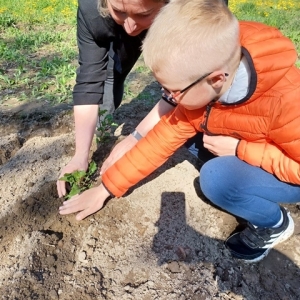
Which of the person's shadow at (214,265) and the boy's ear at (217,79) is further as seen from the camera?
the person's shadow at (214,265)

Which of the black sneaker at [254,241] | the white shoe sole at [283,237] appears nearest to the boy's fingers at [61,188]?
the black sneaker at [254,241]

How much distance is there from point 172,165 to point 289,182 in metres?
0.95

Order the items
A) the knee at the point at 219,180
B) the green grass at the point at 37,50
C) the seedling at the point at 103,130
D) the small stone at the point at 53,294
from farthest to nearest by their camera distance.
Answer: the green grass at the point at 37,50, the seedling at the point at 103,130, the knee at the point at 219,180, the small stone at the point at 53,294

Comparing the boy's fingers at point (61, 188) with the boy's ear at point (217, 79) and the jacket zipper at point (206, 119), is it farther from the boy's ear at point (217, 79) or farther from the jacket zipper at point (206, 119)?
the boy's ear at point (217, 79)

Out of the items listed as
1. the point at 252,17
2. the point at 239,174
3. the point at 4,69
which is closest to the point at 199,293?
the point at 239,174

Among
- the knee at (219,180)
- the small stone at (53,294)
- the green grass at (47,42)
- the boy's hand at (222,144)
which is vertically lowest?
the green grass at (47,42)

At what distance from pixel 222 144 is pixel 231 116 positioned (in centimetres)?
23

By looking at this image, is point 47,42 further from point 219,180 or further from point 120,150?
point 219,180

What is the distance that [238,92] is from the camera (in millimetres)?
1666

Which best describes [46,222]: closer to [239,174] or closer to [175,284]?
[175,284]

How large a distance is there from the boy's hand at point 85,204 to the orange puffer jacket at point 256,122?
11 cm

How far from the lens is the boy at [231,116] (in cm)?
144

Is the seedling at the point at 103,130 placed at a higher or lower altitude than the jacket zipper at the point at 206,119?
lower

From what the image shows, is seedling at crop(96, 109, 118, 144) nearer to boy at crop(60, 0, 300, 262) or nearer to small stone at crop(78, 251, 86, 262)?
boy at crop(60, 0, 300, 262)
